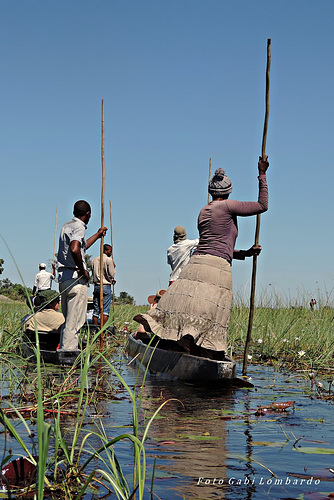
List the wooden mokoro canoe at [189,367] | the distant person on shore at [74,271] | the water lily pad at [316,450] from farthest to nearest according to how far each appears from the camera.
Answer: the distant person on shore at [74,271] < the wooden mokoro canoe at [189,367] < the water lily pad at [316,450]

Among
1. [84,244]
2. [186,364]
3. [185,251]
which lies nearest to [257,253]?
[186,364]

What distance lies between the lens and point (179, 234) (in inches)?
419

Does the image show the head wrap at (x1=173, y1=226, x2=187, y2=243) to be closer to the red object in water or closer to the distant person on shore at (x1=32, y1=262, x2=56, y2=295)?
the distant person on shore at (x1=32, y1=262, x2=56, y2=295)

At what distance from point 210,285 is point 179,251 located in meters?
3.24

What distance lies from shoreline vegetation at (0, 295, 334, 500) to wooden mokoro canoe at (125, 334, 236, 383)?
1.31 ft

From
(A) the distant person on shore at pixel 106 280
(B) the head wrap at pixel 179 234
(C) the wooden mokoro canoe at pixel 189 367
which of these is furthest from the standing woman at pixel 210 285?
(A) the distant person on shore at pixel 106 280

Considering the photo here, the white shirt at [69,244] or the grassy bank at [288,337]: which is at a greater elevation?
the white shirt at [69,244]

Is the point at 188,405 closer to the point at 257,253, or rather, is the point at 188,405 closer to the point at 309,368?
the point at 257,253

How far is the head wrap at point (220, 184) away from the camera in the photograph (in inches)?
291

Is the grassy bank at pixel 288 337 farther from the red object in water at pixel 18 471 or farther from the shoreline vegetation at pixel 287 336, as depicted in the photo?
the red object in water at pixel 18 471

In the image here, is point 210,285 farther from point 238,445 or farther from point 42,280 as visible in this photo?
point 42,280

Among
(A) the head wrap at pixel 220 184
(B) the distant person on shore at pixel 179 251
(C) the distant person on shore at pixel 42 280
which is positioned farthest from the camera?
(C) the distant person on shore at pixel 42 280

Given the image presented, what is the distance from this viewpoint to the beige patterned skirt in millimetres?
7195

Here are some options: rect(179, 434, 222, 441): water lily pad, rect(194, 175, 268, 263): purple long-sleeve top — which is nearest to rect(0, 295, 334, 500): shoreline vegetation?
rect(179, 434, 222, 441): water lily pad
